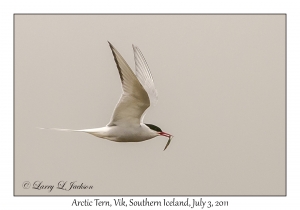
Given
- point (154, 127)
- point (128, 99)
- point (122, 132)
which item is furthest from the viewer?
point (154, 127)

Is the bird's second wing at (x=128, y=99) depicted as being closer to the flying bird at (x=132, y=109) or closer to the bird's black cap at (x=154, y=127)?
the flying bird at (x=132, y=109)

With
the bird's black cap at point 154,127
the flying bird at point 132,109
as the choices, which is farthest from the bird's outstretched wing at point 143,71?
the bird's black cap at point 154,127

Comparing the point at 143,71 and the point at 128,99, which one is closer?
the point at 128,99

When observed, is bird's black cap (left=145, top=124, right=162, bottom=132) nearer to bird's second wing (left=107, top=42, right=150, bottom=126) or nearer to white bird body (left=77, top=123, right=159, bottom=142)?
white bird body (left=77, top=123, right=159, bottom=142)

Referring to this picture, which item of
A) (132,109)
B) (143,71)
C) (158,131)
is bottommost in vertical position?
(158,131)

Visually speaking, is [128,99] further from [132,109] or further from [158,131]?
[158,131]

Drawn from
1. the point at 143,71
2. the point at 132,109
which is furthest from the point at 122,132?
the point at 143,71

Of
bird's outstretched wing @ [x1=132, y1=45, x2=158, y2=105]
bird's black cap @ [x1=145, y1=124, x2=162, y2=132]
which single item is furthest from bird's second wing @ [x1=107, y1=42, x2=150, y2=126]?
bird's outstretched wing @ [x1=132, y1=45, x2=158, y2=105]

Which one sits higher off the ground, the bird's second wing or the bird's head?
the bird's second wing

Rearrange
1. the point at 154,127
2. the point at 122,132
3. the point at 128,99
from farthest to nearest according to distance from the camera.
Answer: the point at 154,127
the point at 122,132
the point at 128,99
